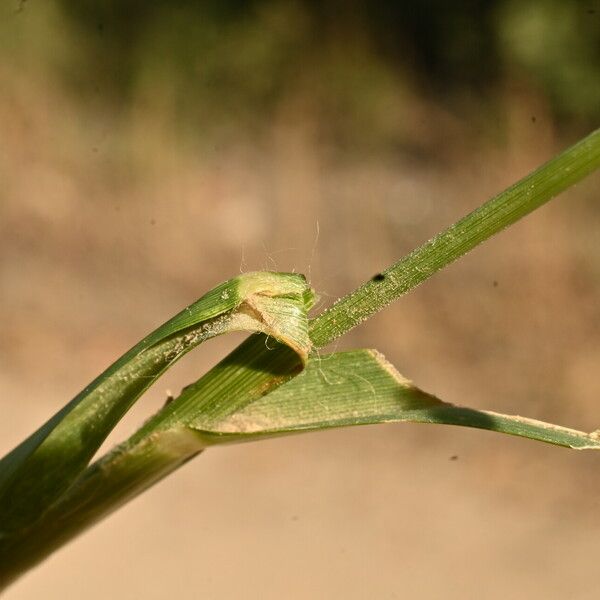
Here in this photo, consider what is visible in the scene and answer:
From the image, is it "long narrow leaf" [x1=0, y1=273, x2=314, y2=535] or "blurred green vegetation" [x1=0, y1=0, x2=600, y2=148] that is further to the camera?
"blurred green vegetation" [x1=0, y1=0, x2=600, y2=148]

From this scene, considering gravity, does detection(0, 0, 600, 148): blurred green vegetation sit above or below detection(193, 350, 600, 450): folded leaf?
above

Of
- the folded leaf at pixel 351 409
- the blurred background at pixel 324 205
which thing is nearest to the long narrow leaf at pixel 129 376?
the folded leaf at pixel 351 409

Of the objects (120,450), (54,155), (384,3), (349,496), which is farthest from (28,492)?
(384,3)

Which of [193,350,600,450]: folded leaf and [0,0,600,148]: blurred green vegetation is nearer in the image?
[193,350,600,450]: folded leaf

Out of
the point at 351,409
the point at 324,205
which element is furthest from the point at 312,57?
the point at 351,409

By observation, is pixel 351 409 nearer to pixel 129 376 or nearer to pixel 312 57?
pixel 129 376

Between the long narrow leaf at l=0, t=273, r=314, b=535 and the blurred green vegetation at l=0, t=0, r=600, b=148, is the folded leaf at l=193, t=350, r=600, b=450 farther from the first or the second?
the blurred green vegetation at l=0, t=0, r=600, b=148

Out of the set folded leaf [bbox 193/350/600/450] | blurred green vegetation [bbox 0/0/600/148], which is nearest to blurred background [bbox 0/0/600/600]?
blurred green vegetation [bbox 0/0/600/148]

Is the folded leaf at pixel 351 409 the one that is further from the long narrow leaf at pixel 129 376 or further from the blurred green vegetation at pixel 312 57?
the blurred green vegetation at pixel 312 57
